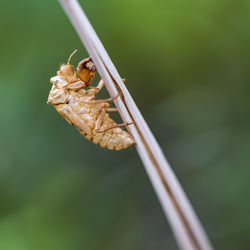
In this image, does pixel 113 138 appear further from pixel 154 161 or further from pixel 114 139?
pixel 154 161

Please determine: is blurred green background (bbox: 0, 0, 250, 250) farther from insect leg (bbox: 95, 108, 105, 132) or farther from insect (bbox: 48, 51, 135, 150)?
insect leg (bbox: 95, 108, 105, 132)

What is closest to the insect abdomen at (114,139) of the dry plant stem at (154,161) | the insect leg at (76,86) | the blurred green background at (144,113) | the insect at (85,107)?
the insect at (85,107)

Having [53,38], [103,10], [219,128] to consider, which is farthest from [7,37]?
[219,128]

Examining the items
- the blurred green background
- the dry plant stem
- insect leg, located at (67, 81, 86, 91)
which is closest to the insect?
insect leg, located at (67, 81, 86, 91)

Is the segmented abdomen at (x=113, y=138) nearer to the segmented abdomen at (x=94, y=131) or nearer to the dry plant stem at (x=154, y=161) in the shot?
the segmented abdomen at (x=94, y=131)

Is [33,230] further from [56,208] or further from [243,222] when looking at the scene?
[243,222]
